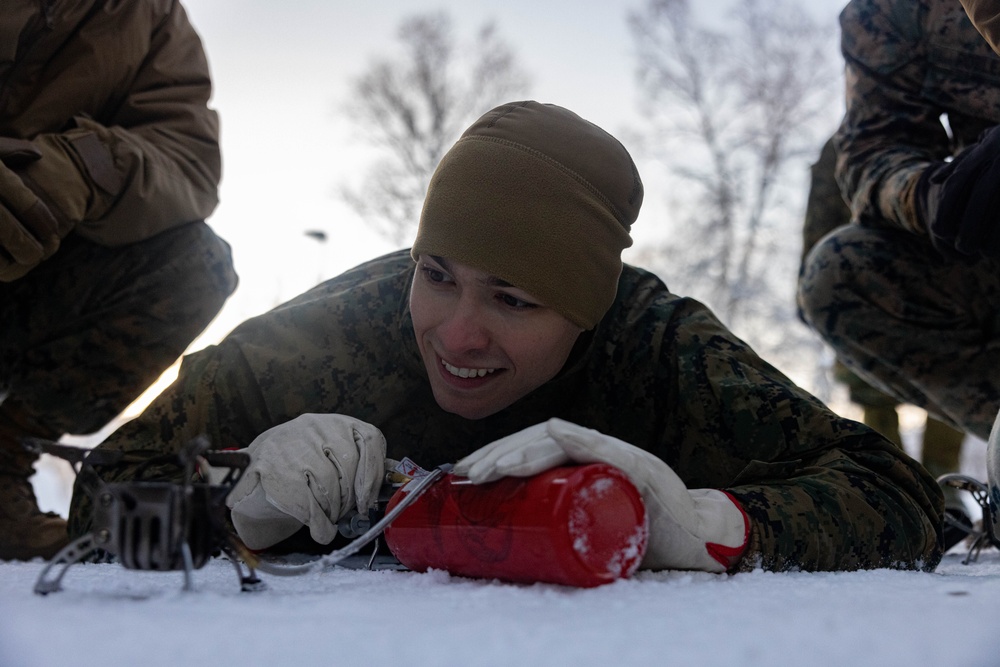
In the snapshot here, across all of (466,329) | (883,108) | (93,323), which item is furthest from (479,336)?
(883,108)

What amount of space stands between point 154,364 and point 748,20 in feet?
32.0

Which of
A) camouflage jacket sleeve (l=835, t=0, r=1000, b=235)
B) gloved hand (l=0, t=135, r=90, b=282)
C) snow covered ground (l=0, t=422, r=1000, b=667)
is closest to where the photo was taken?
snow covered ground (l=0, t=422, r=1000, b=667)

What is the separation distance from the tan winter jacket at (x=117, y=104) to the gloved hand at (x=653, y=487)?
5.39 feet

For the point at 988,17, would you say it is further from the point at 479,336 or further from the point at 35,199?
the point at 35,199

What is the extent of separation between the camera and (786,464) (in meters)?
1.56

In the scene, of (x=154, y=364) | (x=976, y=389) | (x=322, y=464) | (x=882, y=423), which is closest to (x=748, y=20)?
(x=882, y=423)

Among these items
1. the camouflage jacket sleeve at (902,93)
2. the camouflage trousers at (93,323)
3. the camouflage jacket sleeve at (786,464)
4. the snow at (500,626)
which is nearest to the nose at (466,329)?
the camouflage jacket sleeve at (786,464)

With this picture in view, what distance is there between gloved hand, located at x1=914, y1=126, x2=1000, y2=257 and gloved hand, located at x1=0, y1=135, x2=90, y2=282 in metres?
2.18

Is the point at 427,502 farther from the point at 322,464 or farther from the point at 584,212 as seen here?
the point at 584,212

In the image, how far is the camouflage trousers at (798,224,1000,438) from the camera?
105 inches

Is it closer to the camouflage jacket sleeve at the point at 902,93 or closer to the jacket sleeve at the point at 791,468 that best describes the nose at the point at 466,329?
the jacket sleeve at the point at 791,468

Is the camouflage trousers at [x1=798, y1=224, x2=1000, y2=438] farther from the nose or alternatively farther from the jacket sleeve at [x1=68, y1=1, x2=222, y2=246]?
the jacket sleeve at [x1=68, y1=1, x2=222, y2=246]

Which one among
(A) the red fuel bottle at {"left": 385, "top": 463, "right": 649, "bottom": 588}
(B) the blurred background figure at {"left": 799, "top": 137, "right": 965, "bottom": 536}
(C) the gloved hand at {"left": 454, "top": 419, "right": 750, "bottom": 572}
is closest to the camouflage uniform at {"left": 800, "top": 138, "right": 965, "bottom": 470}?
(B) the blurred background figure at {"left": 799, "top": 137, "right": 965, "bottom": 536}

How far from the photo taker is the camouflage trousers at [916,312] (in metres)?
2.66
